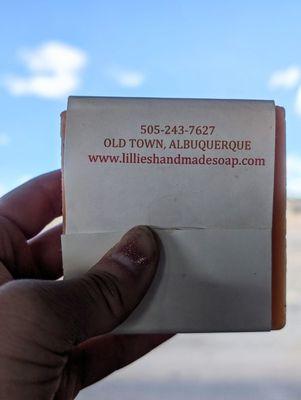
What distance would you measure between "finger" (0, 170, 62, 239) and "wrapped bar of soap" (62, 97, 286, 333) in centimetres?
20

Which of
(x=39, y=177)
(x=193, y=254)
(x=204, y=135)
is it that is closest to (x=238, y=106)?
(x=204, y=135)

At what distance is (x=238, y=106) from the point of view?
0.66 m

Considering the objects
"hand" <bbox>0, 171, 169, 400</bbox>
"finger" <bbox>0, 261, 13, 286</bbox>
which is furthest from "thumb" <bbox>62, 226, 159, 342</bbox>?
"finger" <bbox>0, 261, 13, 286</bbox>

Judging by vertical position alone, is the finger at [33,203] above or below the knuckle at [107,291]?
above

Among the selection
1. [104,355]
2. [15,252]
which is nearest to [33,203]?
[15,252]

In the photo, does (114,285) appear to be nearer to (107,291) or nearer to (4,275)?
(107,291)

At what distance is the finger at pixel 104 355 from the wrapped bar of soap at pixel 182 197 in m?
0.15

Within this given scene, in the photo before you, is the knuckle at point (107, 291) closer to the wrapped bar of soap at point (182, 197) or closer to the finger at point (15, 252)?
the wrapped bar of soap at point (182, 197)

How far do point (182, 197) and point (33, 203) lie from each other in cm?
28

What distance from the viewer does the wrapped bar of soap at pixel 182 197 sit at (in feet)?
2.12

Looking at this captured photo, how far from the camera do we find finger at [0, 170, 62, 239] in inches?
33.2

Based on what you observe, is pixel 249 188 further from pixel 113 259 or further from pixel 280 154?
pixel 113 259

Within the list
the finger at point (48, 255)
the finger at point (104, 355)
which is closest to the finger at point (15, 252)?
the finger at point (48, 255)

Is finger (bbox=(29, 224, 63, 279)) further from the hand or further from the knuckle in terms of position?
the knuckle
